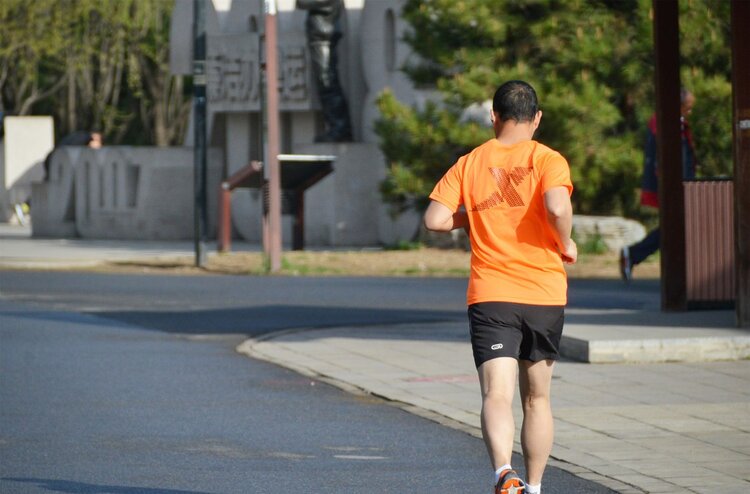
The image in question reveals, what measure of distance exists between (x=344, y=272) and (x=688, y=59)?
606 cm

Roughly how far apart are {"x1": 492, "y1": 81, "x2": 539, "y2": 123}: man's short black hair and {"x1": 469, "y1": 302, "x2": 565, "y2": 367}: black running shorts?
2.30ft

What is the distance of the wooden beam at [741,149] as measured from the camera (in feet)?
40.5

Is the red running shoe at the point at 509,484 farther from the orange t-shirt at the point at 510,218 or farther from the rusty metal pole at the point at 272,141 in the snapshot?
the rusty metal pole at the point at 272,141

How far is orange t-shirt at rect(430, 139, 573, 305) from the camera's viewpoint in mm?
6359

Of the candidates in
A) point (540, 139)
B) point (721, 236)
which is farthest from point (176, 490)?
point (540, 139)

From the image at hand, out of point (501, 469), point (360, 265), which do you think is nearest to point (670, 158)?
point (501, 469)

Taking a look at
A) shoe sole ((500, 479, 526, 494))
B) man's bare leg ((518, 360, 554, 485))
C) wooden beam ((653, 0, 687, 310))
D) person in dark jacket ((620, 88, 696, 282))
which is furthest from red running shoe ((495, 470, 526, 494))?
person in dark jacket ((620, 88, 696, 282))

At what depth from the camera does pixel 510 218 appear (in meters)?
6.38

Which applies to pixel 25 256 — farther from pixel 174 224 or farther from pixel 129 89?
pixel 129 89

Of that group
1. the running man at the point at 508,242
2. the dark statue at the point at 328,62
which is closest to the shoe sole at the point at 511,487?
the running man at the point at 508,242

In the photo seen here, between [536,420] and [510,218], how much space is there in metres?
0.79

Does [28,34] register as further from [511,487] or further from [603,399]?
[511,487]

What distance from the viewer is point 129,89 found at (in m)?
66.4

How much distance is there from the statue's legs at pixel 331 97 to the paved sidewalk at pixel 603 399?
702 inches
